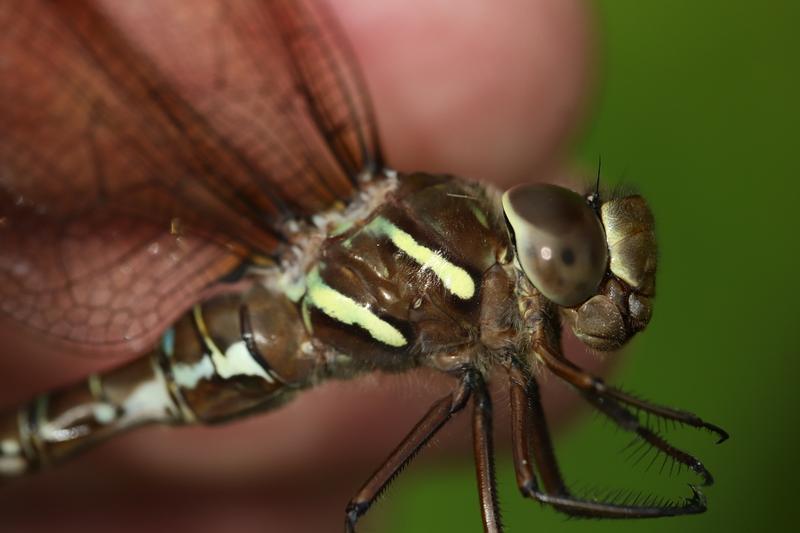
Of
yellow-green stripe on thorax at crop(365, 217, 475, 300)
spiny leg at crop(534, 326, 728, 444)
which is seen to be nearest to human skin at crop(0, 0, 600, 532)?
yellow-green stripe on thorax at crop(365, 217, 475, 300)

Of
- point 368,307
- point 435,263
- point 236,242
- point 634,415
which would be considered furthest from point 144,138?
point 634,415

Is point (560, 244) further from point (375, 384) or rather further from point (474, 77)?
point (474, 77)

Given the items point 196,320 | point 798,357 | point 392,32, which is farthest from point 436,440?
point 798,357

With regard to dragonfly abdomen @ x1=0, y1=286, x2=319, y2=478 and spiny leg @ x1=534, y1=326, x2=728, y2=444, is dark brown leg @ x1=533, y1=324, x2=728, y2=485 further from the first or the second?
dragonfly abdomen @ x1=0, y1=286, x2=319, y2=478

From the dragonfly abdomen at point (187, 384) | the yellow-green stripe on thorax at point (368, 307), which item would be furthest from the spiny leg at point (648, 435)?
the dragonfly abdomen at point (187, 384)

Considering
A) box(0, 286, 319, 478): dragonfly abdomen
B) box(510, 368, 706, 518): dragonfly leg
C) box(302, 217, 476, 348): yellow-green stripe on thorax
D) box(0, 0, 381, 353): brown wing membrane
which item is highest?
box(0, 0, 381, 353): brown wing membrane

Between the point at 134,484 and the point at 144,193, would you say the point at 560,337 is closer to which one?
the point at 144,193
